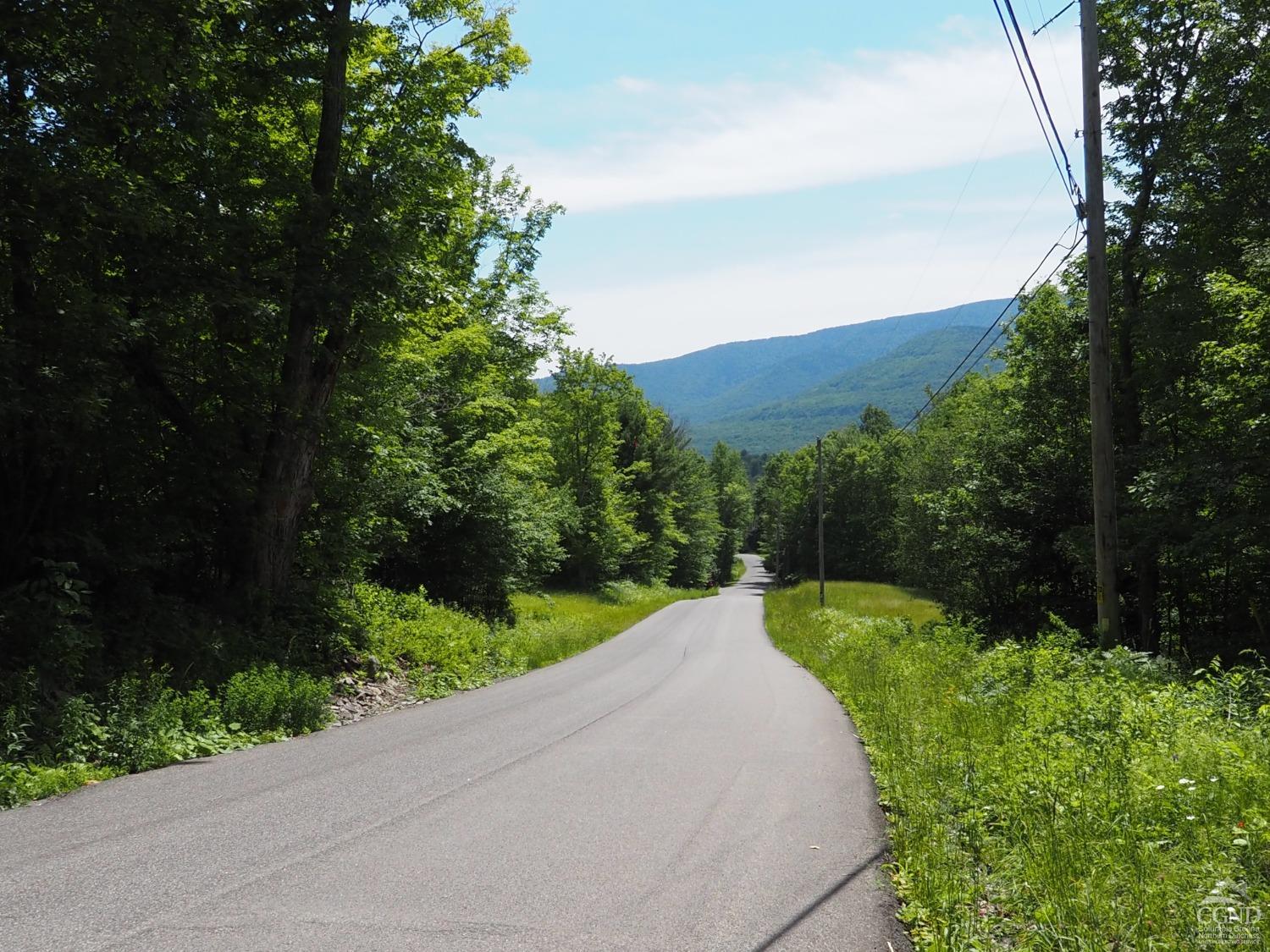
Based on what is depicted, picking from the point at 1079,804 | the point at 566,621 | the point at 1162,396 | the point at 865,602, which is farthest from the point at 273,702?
the point at 865,602

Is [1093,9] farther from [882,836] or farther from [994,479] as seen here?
[994,479]

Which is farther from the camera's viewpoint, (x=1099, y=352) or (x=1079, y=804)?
(x=1099, y=352)

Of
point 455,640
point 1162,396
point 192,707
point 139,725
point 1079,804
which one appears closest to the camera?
point 1079,804

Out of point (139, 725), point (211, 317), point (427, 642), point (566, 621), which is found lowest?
point (566, 621)

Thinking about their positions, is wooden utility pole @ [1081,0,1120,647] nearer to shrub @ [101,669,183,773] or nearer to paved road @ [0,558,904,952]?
paved road @ [0,558,904,952]

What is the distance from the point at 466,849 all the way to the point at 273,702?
17.9ft

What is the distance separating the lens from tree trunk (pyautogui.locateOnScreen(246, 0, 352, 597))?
1198cm

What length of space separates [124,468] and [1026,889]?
11.3m

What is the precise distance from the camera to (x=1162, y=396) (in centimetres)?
1847

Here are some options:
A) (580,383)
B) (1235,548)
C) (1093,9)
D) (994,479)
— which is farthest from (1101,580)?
(580,383)

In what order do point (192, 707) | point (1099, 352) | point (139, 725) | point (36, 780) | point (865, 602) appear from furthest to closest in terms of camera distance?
1. point (865, 602)
2. point (1099, 352)
3. point (192, 707)
4. point (139, 725)
5. point (36, 780)

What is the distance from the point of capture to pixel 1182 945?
342 cm

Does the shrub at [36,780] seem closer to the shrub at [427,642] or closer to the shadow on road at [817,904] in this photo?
the shadow on road at [817,904]

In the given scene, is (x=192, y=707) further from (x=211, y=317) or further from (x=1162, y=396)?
(x=1162, y=396)
